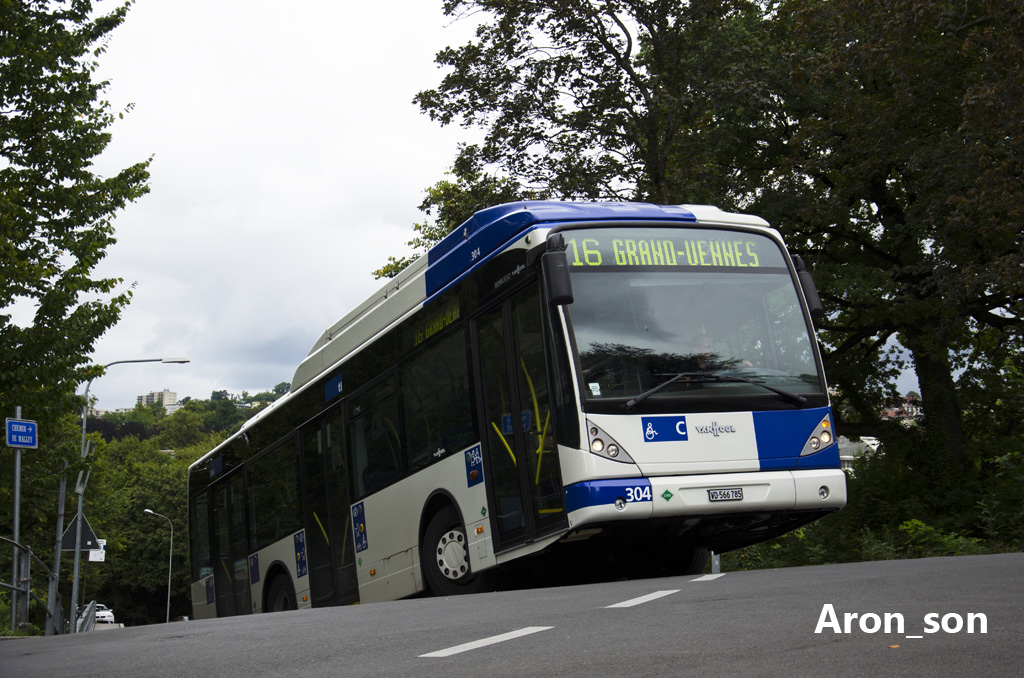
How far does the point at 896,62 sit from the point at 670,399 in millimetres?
11197

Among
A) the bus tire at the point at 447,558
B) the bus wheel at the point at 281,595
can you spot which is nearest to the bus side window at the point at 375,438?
the bus tire at the point at 447,558

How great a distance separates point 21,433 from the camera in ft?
58.3

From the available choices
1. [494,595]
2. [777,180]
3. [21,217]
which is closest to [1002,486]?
[777,180]

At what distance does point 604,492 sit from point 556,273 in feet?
5.93

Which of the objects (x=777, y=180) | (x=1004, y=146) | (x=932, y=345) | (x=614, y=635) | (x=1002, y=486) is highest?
(x=777, y=180)

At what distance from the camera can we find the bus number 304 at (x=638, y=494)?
922 centimetres

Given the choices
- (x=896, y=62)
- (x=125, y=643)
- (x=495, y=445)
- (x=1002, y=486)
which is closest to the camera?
(x=125, y=643)

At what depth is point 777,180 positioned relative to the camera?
2248cm

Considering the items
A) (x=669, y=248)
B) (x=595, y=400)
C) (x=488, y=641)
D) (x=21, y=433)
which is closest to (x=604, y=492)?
(x=595, y=400)

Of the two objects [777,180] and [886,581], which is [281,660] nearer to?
[886,581]

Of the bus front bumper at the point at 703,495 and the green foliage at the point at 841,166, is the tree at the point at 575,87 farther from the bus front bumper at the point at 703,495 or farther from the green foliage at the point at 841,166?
the bus front bumper at the point at 703,495

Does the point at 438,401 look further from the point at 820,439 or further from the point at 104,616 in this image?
the point at 104,616

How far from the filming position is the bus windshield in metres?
9.59

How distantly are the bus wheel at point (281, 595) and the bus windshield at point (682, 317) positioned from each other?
727cm
